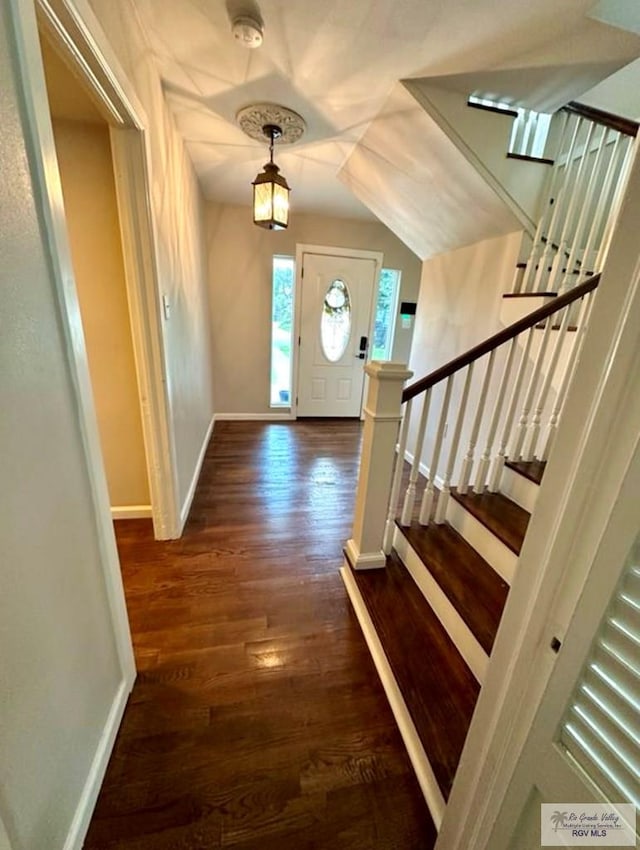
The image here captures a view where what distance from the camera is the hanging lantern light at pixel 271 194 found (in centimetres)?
203

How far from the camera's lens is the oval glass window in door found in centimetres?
421

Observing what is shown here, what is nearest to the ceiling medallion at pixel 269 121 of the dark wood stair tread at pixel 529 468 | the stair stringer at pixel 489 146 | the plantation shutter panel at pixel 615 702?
the stair stringer at pixel 489 146

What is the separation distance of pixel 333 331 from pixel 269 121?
243cm

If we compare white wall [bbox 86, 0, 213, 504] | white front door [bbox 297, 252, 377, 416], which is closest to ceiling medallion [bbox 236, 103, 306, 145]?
white wall [bbox 86, 0, 213, 504]

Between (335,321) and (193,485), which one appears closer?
(193,485)

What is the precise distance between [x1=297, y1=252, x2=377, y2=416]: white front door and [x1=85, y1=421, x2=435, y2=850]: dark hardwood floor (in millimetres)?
2497

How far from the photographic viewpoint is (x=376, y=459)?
5.43 ft

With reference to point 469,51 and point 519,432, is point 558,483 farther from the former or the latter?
point 469,51

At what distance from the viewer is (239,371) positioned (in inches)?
168

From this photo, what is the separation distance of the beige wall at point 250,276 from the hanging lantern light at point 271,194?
1.80 m

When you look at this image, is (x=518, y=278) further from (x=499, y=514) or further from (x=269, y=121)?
(x=269, y=121)

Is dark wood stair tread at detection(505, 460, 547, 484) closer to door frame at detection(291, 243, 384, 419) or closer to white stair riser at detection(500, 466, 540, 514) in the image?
white stair riser at detection(500, 466, 540, 514)

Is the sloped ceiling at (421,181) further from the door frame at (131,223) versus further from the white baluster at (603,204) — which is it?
the door frame at (131,223)

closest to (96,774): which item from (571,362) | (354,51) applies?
(571,362)
